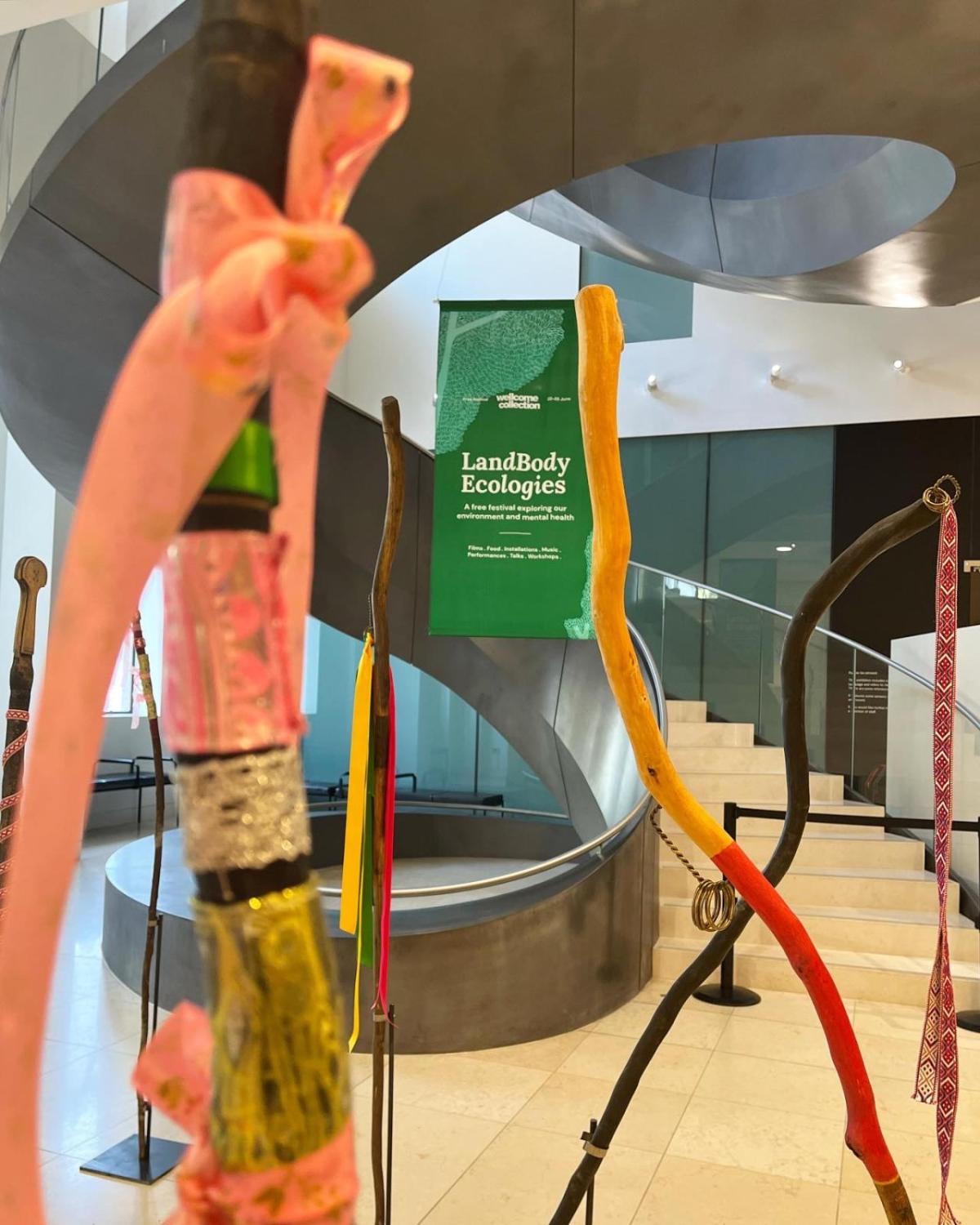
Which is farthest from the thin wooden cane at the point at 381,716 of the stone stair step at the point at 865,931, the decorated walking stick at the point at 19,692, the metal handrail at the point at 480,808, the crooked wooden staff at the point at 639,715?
the metal handrail at the point at 480,808

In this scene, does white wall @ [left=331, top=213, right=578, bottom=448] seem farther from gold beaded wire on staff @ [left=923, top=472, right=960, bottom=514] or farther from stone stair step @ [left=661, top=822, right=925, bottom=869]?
gold beaded wire on staff @ [left=923, top=472, right=960, bottom=514]

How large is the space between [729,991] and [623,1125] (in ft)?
5.07

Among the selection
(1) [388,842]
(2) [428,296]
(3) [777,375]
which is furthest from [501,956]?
(2) [428,296]

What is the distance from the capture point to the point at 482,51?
331 centimetres

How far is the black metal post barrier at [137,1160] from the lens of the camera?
2.89 m

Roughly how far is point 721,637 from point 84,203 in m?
5.42

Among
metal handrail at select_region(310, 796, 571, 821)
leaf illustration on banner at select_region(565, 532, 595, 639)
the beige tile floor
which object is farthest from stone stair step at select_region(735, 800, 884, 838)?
leaf illustration on banner at select_region(565, 532, 595, 639)

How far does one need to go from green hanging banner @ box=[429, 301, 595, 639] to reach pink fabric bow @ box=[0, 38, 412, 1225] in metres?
2.29

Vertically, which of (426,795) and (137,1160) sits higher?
(426,795)

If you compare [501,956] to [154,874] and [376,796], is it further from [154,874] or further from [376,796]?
[376,796]

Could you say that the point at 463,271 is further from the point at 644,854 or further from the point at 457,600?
the point at 457,600

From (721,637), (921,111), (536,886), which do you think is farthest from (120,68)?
(721,637)

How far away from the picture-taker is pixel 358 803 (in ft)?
5.67

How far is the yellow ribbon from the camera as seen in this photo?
170 centimetres
